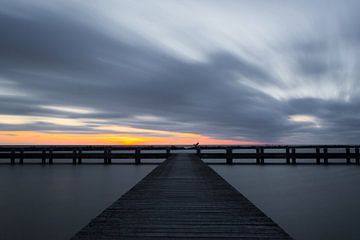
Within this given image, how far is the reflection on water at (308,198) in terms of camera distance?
10180 millimetres

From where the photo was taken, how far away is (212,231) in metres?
4.82

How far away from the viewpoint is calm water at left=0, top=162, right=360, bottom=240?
1015 cm

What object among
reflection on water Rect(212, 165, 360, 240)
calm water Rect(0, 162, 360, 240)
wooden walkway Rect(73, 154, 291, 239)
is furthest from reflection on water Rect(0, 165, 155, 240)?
reflection on water Rect(212, 165, 360, 240)

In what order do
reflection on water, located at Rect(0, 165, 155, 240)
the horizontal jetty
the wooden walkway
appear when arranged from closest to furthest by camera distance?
the wooden walkway → reflection on water, located at Rect(0, 165, 155, 240) → the horizontal jetty

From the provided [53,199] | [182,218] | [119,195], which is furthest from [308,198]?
[53,199]

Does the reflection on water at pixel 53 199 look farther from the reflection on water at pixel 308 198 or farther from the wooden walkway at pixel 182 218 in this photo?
the reflection on water at pixel 308 198

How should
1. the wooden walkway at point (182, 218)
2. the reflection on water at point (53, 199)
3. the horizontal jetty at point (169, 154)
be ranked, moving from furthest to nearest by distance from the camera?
the horizontal jetty at point (169, 154) → the reflection on water at point (53, 199) → the wooden walkway at point (182, 218)

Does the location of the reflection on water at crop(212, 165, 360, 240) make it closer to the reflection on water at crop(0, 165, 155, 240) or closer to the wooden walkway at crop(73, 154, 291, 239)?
the wooden walkway at crop(73, 154, 291, 239)

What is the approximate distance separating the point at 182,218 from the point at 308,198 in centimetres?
1254

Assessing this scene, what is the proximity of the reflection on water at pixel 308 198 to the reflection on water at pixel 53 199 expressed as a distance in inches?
316

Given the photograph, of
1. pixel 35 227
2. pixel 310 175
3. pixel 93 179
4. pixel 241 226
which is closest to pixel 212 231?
pixel 241 226

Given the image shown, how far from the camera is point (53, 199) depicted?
15102 millimetres

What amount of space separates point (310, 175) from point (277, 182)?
4.49m

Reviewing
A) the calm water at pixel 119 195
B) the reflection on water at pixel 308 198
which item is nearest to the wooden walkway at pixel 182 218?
the calm water at pixel 119 195
